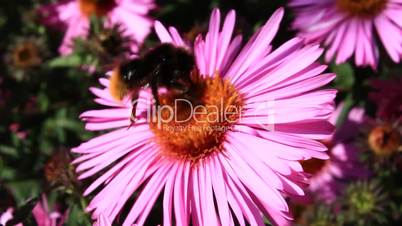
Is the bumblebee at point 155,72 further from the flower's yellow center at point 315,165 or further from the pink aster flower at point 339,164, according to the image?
the flower's yellow center at point 315,165

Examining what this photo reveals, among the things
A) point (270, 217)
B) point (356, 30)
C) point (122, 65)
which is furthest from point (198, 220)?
point (356, 30)

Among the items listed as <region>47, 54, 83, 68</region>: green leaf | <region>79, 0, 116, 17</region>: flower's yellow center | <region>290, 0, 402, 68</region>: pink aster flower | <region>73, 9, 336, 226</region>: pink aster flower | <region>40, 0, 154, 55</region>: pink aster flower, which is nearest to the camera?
<region>73, 9, 336, 226</region>: pink aster flower

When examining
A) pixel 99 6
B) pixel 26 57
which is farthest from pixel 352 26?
pixel 26 57

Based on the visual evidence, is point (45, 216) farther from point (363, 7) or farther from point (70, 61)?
point (363, 7)

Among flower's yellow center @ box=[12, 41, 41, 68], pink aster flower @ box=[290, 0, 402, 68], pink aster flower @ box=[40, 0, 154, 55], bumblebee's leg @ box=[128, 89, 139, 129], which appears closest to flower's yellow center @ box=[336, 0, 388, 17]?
pink aster flower @ box=[290, 0, 402, 68]

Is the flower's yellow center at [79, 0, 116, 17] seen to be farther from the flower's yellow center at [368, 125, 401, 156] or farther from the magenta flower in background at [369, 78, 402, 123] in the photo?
the flower's yellow center at [368, 125, 401, 156]

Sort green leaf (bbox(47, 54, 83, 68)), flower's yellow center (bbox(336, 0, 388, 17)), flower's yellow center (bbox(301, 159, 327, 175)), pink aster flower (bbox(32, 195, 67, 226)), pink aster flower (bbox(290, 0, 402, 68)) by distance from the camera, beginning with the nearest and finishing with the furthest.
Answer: pink aster flower (bbox(32, 195, 67, 226))
pink aster flower (bbox(290, 0, 402, 68))
flower's yellow center (bbox(336, 0, 388, 17))
green leaf (bbox(47, 54, 83, 68))
flower's yellow center (bbox(301, 159, 327, 175))
